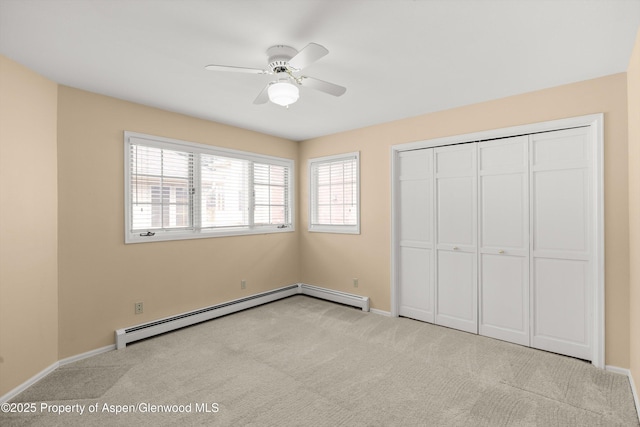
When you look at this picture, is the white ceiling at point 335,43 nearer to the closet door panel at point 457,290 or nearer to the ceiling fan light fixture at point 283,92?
the ceiling fan light fixture at point 283,92

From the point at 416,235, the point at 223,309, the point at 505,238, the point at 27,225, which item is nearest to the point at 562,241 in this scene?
the point at 505,238

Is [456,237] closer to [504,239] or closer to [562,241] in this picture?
[504,239]

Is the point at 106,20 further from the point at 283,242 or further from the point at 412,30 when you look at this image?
the point at 283,242

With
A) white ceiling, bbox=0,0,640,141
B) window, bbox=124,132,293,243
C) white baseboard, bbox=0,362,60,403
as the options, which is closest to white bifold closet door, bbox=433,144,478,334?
white ceiling, bbox=0,0,640,141

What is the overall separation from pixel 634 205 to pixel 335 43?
8.34 feet

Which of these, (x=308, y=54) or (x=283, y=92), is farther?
(x=283, y=92)

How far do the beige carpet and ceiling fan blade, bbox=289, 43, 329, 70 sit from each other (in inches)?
93.2

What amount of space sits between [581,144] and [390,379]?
2.74 metres

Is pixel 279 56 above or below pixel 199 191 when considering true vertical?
above

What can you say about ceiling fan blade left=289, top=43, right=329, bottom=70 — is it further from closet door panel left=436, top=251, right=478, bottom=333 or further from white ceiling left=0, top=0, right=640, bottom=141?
closet door panel left=436, top=251, right=478, bottom=333

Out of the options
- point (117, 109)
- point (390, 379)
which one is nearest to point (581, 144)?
point (390, 379)

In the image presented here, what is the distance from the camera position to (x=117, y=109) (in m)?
3.24

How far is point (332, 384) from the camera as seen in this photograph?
2.54m

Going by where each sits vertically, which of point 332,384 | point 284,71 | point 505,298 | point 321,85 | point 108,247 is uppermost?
point 284,71
